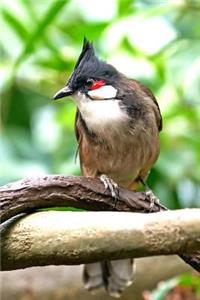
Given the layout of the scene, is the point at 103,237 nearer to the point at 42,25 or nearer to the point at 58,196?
the point at 58,196

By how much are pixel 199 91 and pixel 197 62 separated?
0.35 ft

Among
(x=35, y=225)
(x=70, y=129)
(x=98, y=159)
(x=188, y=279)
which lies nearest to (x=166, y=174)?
(x=70, y=129)

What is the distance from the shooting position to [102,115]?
2.65 m

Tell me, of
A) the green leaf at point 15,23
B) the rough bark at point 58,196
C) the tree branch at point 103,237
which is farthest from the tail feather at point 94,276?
the green leaf at point 15,23

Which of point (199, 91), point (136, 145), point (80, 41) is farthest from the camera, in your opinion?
point (80, 41)

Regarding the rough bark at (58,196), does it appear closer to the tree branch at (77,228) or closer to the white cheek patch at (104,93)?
the tree branch at (77,228)

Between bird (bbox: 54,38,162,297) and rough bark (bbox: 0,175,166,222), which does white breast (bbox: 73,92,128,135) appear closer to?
bird (bbox: 54,38,162,297)

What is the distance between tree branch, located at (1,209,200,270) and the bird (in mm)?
932

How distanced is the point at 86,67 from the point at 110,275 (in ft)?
2.33

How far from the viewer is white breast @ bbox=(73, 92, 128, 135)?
264 centimetres

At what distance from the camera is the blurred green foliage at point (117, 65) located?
3.03m

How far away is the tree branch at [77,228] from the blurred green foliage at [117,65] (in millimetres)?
1081

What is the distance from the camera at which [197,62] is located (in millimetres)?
2896

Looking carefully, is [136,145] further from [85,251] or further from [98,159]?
[85,251]
